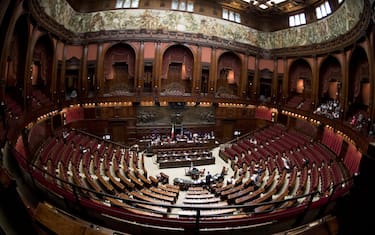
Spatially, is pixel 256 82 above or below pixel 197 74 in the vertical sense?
below

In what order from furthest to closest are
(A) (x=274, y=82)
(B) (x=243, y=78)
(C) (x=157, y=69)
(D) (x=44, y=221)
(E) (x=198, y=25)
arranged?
(A) (x=274, y=82) < (B) (x=243, y=78) < (E) (x=198, y=25) < (C) (x=157, y=69) < (D) (x=44, y=221)

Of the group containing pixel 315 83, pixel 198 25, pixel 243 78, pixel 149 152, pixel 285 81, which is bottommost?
pixel 149 152

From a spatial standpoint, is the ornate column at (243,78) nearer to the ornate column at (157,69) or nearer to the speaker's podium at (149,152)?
the ornate column at (157,69)

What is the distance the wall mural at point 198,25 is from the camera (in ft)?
44.0

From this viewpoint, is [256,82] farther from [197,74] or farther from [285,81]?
[197,74]

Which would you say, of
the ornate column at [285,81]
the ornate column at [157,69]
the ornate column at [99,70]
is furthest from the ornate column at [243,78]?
the ornate column at [99,70]

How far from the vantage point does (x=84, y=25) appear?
52.5 ft

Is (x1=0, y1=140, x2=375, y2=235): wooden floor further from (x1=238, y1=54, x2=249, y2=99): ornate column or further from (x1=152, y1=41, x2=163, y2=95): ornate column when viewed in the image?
(x1=238, y1=54, x2=249, y2=99): ornate column

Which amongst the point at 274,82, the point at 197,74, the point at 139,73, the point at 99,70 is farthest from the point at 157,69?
the point at 274,82

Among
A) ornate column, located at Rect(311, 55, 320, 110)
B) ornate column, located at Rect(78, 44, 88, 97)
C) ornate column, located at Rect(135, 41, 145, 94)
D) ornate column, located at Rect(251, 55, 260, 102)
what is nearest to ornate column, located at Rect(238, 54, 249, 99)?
ornate column, located at Rect(251, 55, 260, 102)

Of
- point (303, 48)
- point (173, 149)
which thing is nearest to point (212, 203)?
point (173, 149)

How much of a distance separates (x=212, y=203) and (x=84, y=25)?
14130 mm

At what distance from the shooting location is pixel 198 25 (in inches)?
673

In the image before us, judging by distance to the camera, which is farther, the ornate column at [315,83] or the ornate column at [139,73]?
the ornate column at [139,73]
